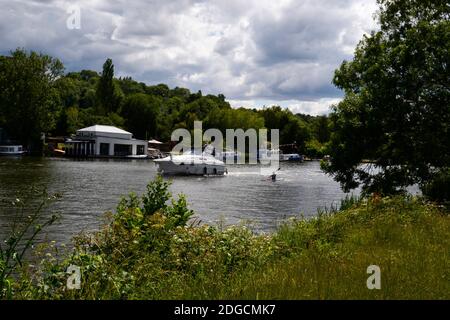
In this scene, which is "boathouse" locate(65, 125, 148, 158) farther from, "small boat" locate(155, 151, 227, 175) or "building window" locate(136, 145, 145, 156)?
"small boat" locate(155, 151, 227, 175)

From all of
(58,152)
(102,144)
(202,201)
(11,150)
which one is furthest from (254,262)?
(102,144)

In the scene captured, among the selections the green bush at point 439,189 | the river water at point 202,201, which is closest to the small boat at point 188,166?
the river water at point 202,201

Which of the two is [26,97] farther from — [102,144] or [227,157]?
[227,157]

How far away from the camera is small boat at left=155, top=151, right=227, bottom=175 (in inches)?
2788

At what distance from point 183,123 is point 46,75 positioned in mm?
49913

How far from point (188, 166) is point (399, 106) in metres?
49.8

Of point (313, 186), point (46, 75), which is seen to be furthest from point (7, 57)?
point (313, 186)

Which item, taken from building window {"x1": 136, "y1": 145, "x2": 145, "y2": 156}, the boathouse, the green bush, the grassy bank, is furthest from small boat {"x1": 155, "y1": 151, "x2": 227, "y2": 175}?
the grassy bank

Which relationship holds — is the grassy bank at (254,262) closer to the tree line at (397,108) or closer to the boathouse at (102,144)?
the tree line at (397,108)

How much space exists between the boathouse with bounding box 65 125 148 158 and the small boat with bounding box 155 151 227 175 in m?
43.9

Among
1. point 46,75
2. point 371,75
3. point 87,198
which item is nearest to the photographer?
point 371,75

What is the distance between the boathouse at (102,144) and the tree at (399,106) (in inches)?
3589
